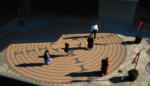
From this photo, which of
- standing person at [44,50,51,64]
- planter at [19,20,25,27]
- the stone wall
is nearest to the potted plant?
standing person at [44,50,51,64]

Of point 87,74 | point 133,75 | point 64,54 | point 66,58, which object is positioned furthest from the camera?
point 64,54

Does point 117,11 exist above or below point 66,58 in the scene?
above

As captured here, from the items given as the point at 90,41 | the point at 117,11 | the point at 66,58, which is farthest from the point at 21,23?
the point at 117,11

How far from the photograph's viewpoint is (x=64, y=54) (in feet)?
54.6

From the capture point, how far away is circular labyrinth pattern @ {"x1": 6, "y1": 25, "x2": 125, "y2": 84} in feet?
46.2

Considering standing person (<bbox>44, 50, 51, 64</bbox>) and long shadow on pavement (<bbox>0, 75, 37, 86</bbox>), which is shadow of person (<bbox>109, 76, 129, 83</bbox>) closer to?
standing person (<bbox>44, 50, 51, 64</bbox>)

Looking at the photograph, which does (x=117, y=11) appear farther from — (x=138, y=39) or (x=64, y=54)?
(x=64, y=54)

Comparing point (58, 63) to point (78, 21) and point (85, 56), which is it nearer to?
point (85, 56)

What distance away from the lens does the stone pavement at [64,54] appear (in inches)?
541

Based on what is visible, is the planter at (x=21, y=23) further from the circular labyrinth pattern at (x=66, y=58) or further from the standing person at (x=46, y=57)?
the standing person at (x=46, y=57)

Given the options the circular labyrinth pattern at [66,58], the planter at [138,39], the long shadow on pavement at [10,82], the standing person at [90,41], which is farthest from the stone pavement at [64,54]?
the standing person at [90,41]

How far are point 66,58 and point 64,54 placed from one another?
70 cm

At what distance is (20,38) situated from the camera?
19562mm

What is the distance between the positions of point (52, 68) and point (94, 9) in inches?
598
